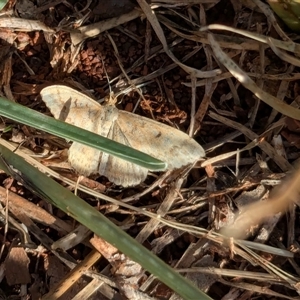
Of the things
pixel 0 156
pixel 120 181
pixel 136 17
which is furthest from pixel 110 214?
pixel 136 17

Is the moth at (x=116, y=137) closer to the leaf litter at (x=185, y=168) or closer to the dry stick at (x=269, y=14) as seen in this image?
the leaf litter at (x=185, y=168)

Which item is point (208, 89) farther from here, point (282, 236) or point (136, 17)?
point (282, 236)

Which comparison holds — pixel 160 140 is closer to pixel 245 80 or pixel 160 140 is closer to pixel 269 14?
pixel 245 80

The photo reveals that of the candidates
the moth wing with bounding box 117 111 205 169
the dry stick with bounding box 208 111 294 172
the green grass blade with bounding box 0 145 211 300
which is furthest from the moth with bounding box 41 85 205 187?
the green grass blade with bounding box 0 145 211 300

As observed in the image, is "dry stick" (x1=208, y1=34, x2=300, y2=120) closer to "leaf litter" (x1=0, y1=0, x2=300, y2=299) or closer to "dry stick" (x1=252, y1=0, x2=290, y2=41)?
"leaf litter" (x1=0, y1=0, x2=300, y2=299)

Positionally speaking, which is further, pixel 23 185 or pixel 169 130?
pixel 23 185
